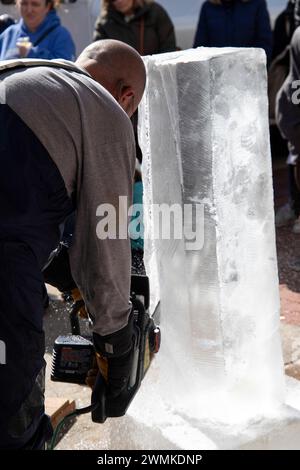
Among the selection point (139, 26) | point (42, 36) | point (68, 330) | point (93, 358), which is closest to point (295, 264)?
point (68, 330)

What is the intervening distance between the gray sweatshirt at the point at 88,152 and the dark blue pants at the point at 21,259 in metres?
0.04

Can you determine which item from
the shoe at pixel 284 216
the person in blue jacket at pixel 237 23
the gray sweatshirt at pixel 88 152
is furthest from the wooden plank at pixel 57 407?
the person in blue jacket at pixel 237 23

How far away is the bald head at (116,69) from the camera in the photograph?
2.25 m

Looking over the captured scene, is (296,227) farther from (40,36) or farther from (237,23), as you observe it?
(40,36)

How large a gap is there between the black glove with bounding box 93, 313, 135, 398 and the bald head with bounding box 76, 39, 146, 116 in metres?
0.67

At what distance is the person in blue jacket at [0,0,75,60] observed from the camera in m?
4.84

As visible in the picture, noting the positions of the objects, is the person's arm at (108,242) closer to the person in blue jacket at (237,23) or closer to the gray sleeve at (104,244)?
the gray sleeve at (104,244)

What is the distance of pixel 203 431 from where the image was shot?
2.95 m

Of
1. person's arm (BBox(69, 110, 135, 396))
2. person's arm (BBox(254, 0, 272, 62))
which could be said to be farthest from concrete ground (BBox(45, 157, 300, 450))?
person's arm (BBox(254, 0, 272, 62))

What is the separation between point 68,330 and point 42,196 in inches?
90.1

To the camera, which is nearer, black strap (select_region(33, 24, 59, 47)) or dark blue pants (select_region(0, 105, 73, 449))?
dark blue pants (select_region(0, 105, 73, 449))

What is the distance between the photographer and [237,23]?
579 cm

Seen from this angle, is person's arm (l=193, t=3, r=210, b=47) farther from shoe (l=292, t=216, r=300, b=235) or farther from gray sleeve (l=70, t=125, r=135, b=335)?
gray sleeve (l=70, t=125, r=135, b=335)
